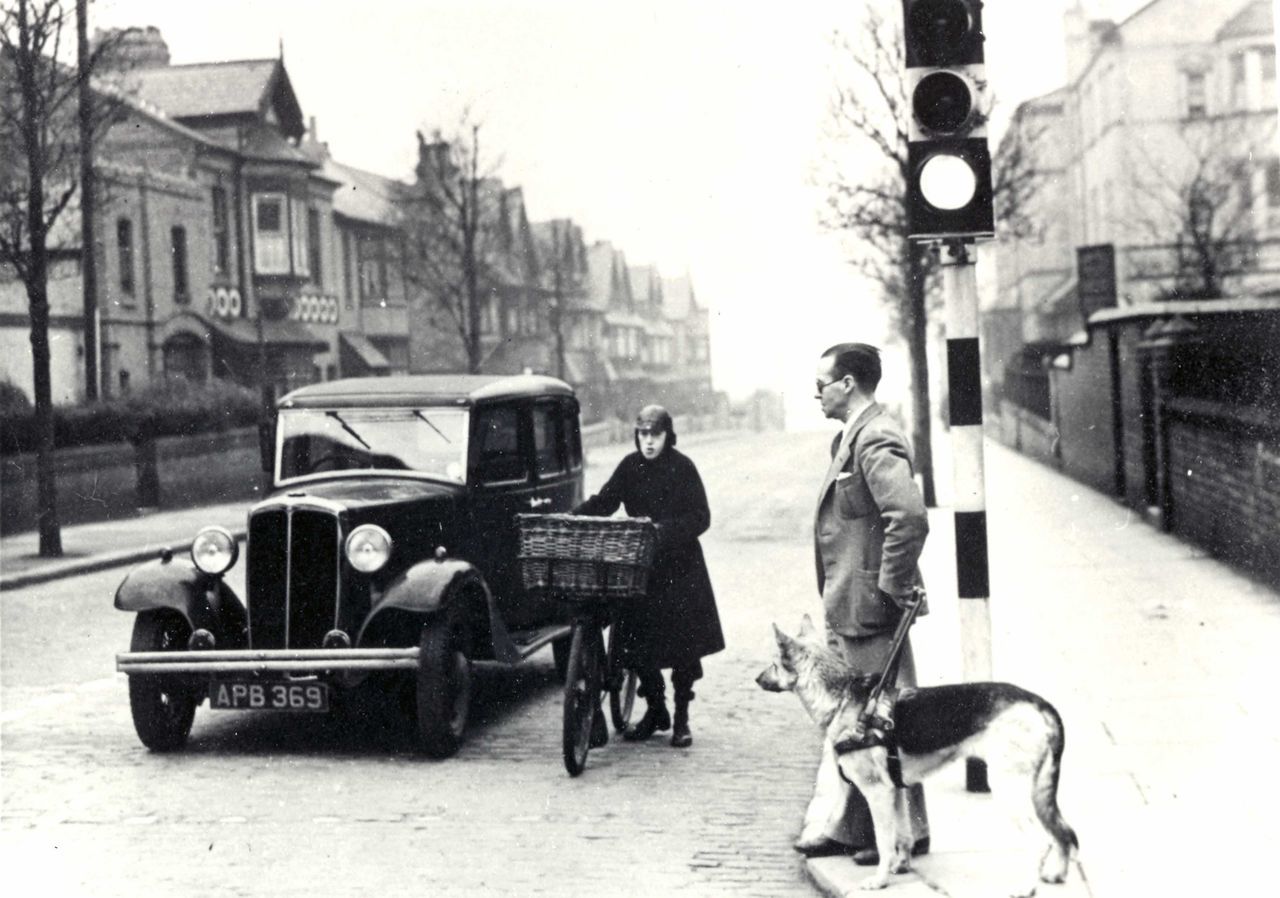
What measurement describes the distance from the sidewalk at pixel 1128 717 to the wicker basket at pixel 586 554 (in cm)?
175

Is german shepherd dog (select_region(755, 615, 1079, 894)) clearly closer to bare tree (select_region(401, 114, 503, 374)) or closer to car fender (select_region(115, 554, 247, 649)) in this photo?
car fender (select_region(115, 554, 247, 649))

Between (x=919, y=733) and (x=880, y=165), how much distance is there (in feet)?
70.7

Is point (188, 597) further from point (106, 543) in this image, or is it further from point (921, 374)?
point (921, 374)

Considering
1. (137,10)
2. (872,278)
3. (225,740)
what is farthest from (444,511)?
(872,278)

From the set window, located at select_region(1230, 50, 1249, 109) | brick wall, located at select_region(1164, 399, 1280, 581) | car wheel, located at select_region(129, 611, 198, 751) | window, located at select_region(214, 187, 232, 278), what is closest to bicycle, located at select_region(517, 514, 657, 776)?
car wheel, located at select_region(129, 611, 198, 751)

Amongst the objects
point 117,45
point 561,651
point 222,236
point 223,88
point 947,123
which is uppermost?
point 223,88

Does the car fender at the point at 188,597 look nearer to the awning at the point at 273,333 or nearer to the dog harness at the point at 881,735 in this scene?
the dog harness at the point at 881,735

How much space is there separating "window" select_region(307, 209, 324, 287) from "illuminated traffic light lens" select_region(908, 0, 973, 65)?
3857 cm

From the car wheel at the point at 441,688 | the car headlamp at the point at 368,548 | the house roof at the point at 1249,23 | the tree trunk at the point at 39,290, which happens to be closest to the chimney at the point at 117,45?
the tree trunk at the point at 39,290

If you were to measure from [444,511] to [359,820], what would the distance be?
260cm

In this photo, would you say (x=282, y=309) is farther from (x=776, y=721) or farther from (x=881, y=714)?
(x=881, y=714)

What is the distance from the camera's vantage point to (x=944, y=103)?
6.09m

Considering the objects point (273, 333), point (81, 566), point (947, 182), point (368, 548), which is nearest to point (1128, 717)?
point (947, 182)

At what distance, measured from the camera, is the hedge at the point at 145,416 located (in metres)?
23.8
